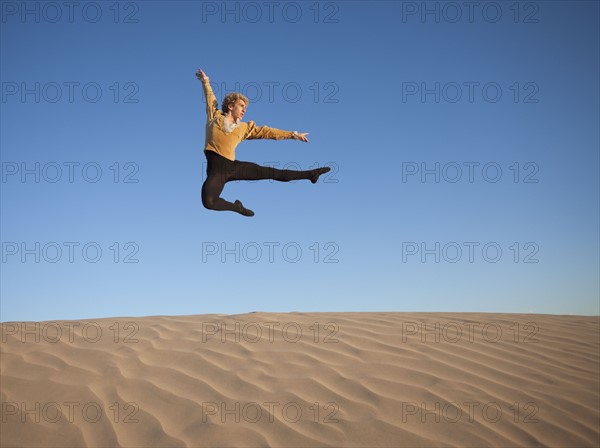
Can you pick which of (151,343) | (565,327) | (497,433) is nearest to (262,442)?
(497,433)

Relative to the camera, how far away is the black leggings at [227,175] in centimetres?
429

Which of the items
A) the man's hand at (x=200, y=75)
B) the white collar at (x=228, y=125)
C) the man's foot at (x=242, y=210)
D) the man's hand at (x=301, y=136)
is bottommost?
the man's foot at (x=242, y=210)

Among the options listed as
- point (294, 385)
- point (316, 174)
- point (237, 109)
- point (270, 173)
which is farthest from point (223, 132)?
point (294, 385)

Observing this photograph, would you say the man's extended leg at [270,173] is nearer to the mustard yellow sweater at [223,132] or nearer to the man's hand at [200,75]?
the mustard yellow sweater at [223,132]

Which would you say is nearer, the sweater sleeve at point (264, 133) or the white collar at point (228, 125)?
the white collar at point (228, 125)

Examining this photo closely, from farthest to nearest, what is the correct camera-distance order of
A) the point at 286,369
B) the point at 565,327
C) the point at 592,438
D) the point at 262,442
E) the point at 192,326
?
the point at 565,327 < the point at 192,326 < the point at 286,369 < the point at 592,438 < the point at 262,442

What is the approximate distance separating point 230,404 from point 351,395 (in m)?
1.10

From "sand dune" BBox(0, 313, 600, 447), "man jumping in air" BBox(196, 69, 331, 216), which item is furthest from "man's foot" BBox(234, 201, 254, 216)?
"sand dune" BBox(0, 313, 600, 447)

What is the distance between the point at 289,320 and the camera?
704cm

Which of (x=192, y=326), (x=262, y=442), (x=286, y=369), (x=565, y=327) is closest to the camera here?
(x=262, y=442)

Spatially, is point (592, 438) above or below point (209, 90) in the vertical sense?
below

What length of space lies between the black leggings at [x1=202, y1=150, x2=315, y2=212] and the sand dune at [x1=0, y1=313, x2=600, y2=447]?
1.80 m

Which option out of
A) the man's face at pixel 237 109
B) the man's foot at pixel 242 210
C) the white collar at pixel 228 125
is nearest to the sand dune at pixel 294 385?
the man's foot at pixel 242 210

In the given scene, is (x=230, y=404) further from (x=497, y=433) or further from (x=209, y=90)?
(x=209, y=90)
